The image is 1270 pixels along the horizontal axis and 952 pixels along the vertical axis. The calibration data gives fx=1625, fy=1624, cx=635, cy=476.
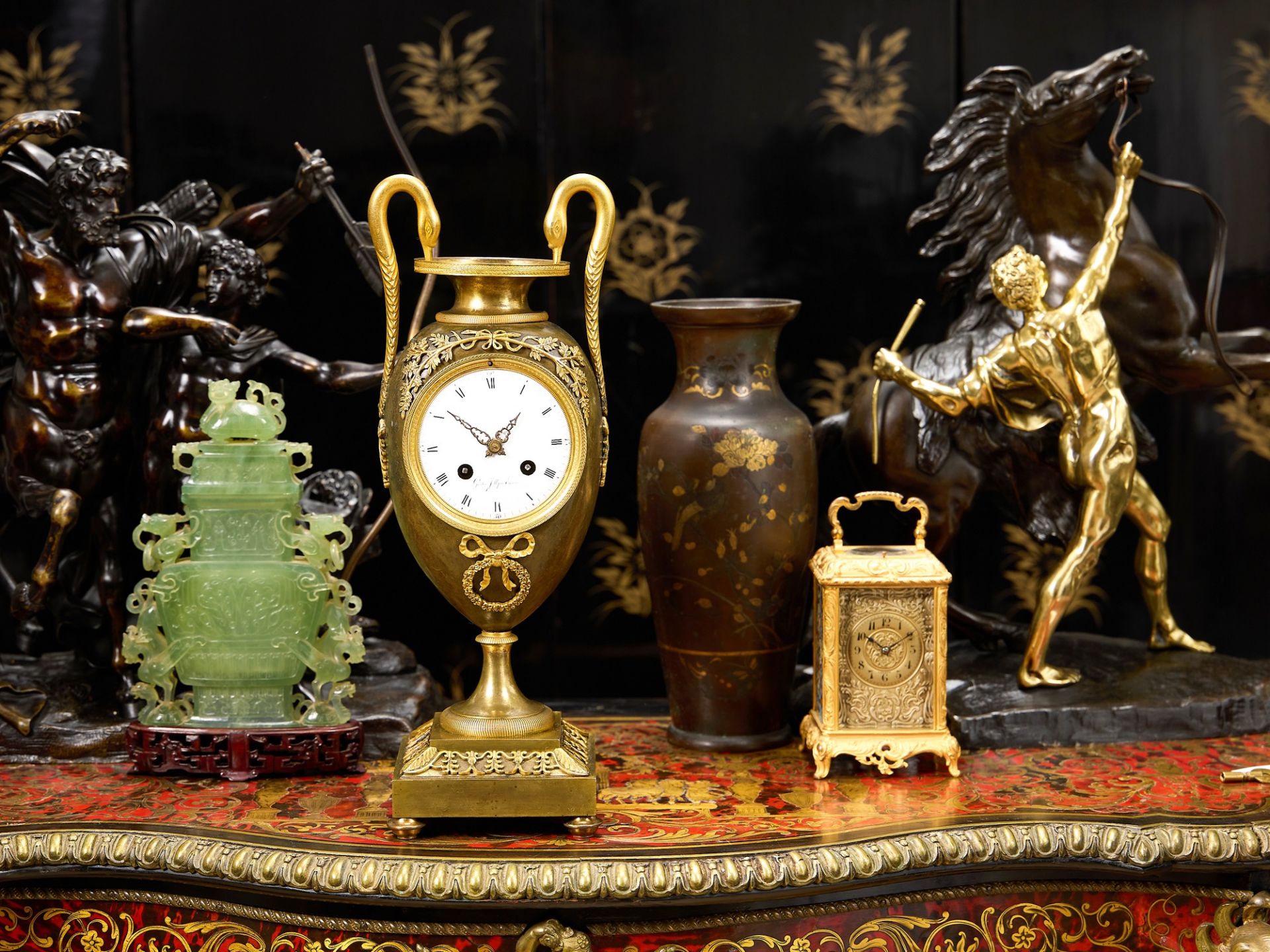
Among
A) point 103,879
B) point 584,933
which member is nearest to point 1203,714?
point 584,933

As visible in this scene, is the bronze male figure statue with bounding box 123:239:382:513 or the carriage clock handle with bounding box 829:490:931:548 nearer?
the carriage clock handle with bounding box 829:490:931:548

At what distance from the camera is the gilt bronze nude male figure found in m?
2.41

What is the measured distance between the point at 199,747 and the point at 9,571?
81cm

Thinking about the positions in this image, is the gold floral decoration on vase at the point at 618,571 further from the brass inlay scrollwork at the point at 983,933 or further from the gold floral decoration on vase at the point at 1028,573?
the brass inlay scrollwork at the point at 983,933

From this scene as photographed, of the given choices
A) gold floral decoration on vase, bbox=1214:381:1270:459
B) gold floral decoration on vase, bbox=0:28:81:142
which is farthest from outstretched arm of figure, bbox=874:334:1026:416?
gold floral decoration on vase, bbox=0:28:81:142

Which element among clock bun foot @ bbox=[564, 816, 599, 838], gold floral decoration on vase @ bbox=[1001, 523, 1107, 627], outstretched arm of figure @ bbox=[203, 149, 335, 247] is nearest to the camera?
clock bun foot @ bbox=[564, 816, 599, 838]

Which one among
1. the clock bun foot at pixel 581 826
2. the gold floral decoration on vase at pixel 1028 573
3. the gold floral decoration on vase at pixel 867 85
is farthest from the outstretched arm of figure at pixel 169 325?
the gold floral decoration on vase at pixel 1028 573

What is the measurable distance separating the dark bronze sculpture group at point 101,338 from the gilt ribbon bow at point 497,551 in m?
0.56

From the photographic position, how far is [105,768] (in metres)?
2.39

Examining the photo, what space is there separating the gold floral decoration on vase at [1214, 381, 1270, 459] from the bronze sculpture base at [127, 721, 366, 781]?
1.67 meters

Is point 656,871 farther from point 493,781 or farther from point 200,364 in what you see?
point 200,364

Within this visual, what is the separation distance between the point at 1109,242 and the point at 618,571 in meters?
1.06

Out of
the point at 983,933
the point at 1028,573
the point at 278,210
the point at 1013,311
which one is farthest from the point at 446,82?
the point at 983,933

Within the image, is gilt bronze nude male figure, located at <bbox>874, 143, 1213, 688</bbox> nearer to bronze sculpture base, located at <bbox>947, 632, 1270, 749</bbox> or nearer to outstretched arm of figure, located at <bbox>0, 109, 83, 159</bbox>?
bronze sculpture base, located at <bbox>947, 632, 1270, 749</bbox>
